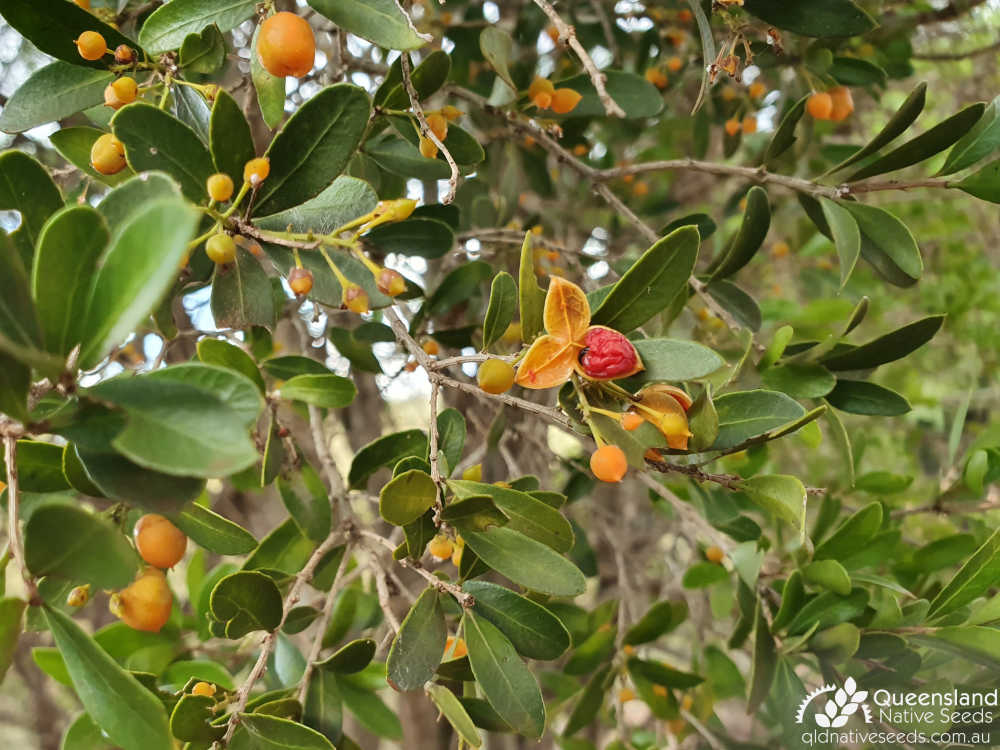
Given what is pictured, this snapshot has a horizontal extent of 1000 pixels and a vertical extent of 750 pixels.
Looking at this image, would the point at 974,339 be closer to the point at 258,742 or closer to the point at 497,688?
the point at 497,688

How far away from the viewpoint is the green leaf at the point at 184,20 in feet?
2.47

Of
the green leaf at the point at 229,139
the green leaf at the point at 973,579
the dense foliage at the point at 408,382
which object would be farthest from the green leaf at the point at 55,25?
the green leaf at the point at 973,579

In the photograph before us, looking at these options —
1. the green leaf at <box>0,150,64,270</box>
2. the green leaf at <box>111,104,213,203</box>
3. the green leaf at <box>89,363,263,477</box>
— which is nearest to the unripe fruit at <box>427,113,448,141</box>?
the green leaf at <box>111,104,213,203</box>

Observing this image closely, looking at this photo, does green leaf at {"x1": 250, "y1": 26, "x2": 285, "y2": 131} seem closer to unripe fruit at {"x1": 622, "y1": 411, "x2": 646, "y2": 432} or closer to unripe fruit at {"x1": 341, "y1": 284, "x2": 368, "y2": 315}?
unripe fruit at {"x1": 341, "y1": 284, "x2": 368, "y2": 315}

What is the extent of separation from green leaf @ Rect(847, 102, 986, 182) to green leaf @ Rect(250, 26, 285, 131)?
2.29 feet

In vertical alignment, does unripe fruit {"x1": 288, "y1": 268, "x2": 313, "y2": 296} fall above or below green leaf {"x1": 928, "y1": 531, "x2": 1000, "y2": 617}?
above

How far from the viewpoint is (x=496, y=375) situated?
66 cm

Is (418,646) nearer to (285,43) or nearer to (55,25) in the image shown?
(285,43)

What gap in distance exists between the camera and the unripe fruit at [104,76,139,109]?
756 mm

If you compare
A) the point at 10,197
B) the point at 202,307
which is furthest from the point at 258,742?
the point at 202,307

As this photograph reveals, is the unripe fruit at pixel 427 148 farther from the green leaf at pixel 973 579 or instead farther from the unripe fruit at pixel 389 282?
the green leaf at pixel 973 579

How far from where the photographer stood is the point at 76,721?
80 cm

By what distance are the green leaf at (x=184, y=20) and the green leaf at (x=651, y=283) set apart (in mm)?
480

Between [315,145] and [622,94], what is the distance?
686 mm
